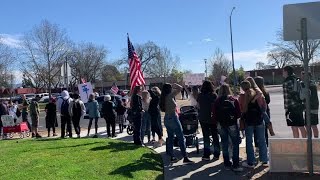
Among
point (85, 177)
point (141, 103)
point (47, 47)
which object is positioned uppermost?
point (47, 47)

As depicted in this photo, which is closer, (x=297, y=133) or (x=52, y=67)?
(x=297, y=133)

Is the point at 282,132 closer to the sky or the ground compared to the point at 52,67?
closer to the ground

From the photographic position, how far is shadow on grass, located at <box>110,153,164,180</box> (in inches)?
339

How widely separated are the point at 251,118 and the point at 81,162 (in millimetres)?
3936

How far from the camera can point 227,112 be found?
8.80 meters

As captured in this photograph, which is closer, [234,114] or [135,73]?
[234,114]

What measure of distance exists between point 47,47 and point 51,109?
3516 cm

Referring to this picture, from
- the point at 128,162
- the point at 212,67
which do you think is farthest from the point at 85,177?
the point at 212,67

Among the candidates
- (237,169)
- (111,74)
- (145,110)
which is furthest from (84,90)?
(111,74)

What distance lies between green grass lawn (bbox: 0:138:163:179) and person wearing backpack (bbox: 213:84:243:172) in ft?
4.84

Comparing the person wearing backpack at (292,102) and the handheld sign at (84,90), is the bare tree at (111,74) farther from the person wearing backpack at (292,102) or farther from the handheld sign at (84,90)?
the person wearing backpack at (292,102)

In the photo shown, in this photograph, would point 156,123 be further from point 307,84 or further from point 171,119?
point 307,84

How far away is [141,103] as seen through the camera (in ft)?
→ 42.4

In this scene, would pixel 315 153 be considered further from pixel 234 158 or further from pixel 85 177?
pixel 85 177
